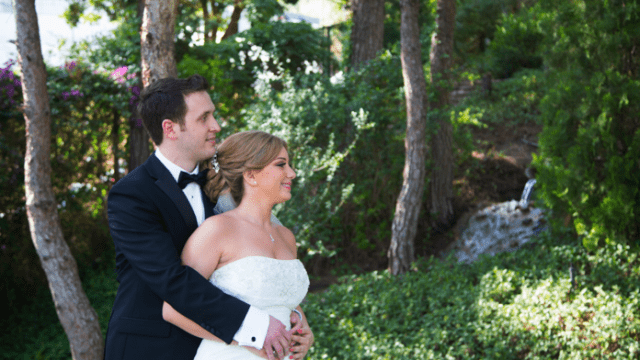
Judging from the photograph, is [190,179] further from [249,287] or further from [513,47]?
[513,47]

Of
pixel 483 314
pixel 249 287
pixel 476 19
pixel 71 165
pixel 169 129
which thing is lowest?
pixel 483 314

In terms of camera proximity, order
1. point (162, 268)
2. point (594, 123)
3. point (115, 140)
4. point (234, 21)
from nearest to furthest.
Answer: point (162, 268), point (594, 123), point (115, 140), point (234, 21)

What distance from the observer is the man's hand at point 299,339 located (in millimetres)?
2135

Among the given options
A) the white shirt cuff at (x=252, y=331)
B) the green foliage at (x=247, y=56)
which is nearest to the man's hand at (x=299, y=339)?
the white shirt cuff at (x=252, y=331)

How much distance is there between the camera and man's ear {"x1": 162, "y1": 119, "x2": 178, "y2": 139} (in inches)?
84.7

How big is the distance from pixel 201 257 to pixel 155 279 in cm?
21

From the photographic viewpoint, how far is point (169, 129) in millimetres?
2160

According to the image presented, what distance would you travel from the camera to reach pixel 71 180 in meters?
8.13

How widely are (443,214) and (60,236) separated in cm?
620

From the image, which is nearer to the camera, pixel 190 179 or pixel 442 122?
pixel 190 179

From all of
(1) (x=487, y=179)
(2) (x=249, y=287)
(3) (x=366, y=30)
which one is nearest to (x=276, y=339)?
(2) (x=249, y=287)

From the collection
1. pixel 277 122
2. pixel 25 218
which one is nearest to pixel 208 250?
pixel 277 122

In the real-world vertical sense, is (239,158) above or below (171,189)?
above

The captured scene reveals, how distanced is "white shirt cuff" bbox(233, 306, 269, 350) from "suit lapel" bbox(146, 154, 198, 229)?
0.47 metres
